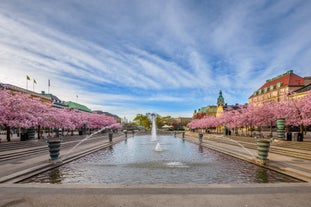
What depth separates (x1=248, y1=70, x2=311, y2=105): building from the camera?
7344cm

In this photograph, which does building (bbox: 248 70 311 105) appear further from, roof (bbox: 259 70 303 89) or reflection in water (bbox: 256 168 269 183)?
reflection in water (bbox: 256 168 269 183)

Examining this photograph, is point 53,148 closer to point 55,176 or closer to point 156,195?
point 55,176

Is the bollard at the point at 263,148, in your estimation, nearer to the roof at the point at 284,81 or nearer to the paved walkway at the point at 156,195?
the paved walkway at the point at 156,195

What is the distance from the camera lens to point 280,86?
79.7m

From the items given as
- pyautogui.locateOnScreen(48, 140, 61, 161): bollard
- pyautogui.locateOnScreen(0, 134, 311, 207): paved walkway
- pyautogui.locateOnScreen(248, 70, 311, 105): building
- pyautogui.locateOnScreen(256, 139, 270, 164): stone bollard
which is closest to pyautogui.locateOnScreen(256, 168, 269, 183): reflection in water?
pyautogui.locateOnScreen(256, 139, 270, 164): stone bollard

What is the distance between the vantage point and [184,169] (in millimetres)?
12492

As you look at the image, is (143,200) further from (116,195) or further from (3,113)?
(3,113)

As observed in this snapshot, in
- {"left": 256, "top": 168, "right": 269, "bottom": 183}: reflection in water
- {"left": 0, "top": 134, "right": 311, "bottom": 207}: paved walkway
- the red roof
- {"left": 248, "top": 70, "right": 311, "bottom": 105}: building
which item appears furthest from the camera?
the red roof

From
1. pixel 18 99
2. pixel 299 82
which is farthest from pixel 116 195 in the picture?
pixel 299 82

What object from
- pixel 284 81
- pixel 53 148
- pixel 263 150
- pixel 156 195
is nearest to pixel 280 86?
pixel 284 81

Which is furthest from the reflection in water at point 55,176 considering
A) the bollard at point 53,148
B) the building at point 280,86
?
the building at point 280,86

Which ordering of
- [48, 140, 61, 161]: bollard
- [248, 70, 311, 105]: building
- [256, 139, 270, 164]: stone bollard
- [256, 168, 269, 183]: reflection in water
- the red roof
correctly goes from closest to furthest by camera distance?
1. [256, 168, 269, 183]: reflection in water
2. [256, 139, 270, 164]: stone bollard
3. [48, 140, 61, 161]: bollard
4. [248, 70, 311, 105]: building
5. the red roof

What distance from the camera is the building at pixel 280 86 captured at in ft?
241

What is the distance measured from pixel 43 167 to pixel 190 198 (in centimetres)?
948
